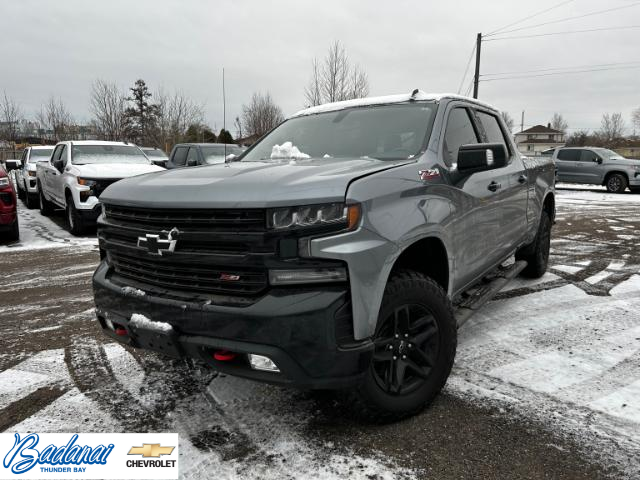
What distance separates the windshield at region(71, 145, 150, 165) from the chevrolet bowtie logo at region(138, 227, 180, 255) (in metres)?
8.06

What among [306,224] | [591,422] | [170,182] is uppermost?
[170,182]

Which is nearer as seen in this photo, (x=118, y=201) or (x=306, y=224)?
(x=306, y=224)

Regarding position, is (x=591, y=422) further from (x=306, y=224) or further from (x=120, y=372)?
(x=120, y=372)

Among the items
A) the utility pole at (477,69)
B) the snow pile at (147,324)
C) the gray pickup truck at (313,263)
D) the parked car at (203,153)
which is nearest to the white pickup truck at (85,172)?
the parked car at (203,153)

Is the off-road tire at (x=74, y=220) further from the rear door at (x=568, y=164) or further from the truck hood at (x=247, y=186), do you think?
the rear door at (x=568, y=164)

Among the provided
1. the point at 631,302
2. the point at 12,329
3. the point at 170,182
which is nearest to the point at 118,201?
the point at 170,182

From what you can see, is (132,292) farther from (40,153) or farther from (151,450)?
(40,153)

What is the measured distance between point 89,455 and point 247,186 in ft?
5.02

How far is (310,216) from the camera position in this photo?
214cm

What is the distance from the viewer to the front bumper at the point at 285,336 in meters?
2.08

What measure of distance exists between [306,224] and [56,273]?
17.2ft

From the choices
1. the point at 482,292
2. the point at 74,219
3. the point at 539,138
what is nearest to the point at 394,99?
the point at 482,292

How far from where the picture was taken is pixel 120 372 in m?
3.23

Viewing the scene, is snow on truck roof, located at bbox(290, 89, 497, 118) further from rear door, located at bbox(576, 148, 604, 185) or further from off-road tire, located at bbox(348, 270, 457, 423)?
rear door, located at bbox(576, 148, 604, 185)
